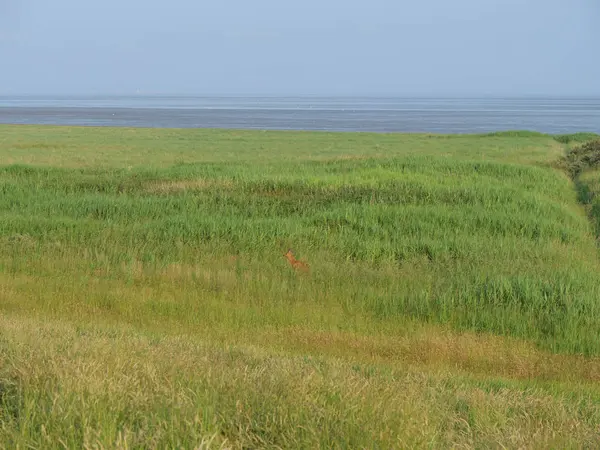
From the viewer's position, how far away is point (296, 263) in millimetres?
12797

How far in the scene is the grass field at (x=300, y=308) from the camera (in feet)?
14.1

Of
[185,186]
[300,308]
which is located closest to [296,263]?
[300,308]

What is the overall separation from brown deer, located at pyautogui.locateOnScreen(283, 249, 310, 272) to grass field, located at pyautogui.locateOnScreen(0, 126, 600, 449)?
0.19 metres

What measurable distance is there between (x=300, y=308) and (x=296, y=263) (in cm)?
240

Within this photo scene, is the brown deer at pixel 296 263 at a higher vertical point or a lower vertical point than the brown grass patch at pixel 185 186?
lower

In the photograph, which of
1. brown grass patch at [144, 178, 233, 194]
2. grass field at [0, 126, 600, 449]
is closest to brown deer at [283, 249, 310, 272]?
grass field at [0, 126, 600, 449]

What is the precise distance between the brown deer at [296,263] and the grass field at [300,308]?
187mm

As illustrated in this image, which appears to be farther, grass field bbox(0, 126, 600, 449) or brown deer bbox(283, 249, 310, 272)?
brown deer bbox(283, 249, 310, 272)

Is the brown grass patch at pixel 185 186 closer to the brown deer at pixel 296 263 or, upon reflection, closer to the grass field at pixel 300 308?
the grass field at pixel 300 308

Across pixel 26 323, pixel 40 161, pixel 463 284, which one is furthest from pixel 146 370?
pixel 40 161

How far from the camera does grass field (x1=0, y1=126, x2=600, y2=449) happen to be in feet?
14.1

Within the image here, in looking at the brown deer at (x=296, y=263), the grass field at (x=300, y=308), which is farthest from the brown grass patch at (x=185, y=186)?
the brown deer at (x=296, y=263)

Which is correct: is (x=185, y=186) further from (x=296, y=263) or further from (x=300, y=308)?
(x=300, y=308)

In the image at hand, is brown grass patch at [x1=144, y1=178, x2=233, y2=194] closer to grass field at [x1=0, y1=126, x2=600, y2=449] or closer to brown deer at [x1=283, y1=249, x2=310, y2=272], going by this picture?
grass field at [x1=0, y1=126, x2=600, y2=449]
